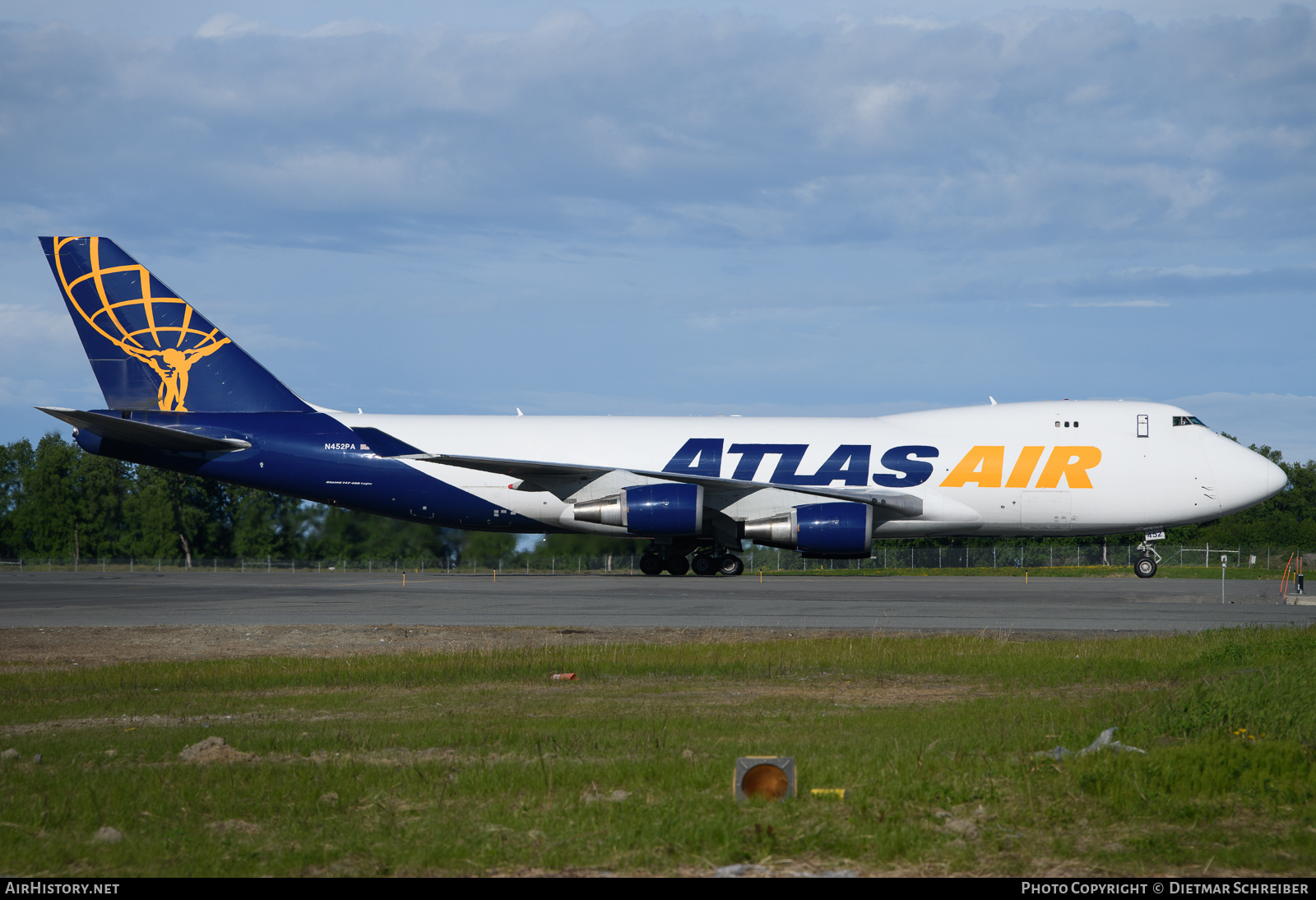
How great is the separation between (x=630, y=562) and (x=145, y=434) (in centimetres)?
1483

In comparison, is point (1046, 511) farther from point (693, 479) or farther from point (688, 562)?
point (688, 562)

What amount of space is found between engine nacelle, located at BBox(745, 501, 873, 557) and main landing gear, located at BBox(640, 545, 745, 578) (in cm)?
231

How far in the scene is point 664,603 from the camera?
1972 centimetres

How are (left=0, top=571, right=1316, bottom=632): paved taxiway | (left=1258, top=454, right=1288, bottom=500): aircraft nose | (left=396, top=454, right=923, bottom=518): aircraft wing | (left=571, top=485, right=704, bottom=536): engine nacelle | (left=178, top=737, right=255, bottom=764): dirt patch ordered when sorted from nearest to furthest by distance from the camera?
(left=178, top=737, right=255, bottom=764): dirt patch, (left=0, top=571, right=1316, bottom=632): paved taxiway, (left=571, top=485, right=704, bottom=536): engine nacelle, (left=396, top=454, right=923, bottom=518): aircraft wing, (left=1258, top=454, right=1288, bottom=500): aircraft nose

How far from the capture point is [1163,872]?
4574 millimetres

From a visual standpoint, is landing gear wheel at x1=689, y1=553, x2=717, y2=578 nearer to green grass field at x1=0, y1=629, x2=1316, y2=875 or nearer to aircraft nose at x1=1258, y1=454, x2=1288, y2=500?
aircraft nose at x1=1258, y1=454, x2=1288, y2=500

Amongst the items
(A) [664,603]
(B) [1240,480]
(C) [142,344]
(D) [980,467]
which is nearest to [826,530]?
(D) [980,467]

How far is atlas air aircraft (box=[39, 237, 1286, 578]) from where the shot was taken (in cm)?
2923

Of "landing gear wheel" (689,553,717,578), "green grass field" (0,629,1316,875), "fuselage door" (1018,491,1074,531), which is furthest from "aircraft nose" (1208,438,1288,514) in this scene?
"green grass field" (0,629,1316,875)

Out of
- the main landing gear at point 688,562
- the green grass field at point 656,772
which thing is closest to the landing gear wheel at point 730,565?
the main landing gear at point 688,562

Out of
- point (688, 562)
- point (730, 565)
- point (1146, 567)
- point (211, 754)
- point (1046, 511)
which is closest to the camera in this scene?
point (211, 754)

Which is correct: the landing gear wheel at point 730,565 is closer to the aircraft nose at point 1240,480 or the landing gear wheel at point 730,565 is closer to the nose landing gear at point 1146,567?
the nose landing gear at point 1146,567

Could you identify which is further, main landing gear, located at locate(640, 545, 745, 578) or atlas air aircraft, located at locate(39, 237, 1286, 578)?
main landing gear, located at locate(640, 545, 745, 578)

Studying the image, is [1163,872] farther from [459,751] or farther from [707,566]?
[707,566]
